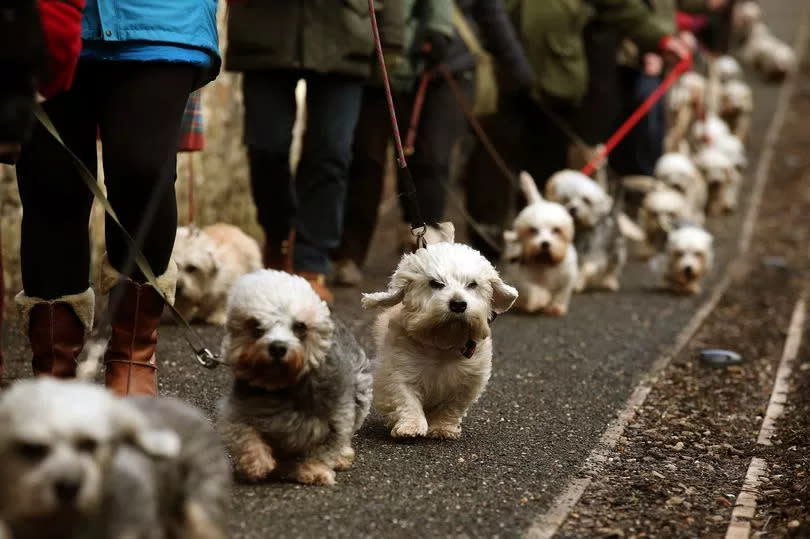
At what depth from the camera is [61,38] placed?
4102mm

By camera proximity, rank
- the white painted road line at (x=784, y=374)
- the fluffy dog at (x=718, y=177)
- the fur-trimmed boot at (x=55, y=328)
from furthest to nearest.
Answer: the fluffy dog at (x=718, y=177), the white painted road line at (x=784, y=374), the fur-trimmed boot at (x=55, y=328)

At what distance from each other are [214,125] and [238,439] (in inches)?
228

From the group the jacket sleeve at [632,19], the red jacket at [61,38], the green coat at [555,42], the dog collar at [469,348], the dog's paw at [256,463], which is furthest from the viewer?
the jacket sleeve at [632,19]

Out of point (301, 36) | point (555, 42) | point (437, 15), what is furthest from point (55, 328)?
point (555, 42)

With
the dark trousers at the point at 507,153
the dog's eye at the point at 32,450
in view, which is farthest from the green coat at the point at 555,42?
the dog's eye at the point at 32,450

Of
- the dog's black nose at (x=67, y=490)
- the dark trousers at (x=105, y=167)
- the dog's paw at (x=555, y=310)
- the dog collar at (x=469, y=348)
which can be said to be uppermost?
the dark trousers at (x=105, y=167)

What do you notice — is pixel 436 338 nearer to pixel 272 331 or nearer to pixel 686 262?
pixel 272 331

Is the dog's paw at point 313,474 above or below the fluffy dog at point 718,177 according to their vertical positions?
above

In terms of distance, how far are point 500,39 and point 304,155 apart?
262 cm

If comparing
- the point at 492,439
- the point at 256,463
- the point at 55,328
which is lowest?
the point at 492,439

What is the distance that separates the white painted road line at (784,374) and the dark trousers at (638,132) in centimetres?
236

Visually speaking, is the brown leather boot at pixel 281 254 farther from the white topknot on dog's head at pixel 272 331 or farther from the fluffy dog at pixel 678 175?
the fluffy dog at pixel 678 175

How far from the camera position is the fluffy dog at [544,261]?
9.27 meters

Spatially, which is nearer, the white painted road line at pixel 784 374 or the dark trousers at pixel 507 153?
the white painted road line at pixel 784 374
